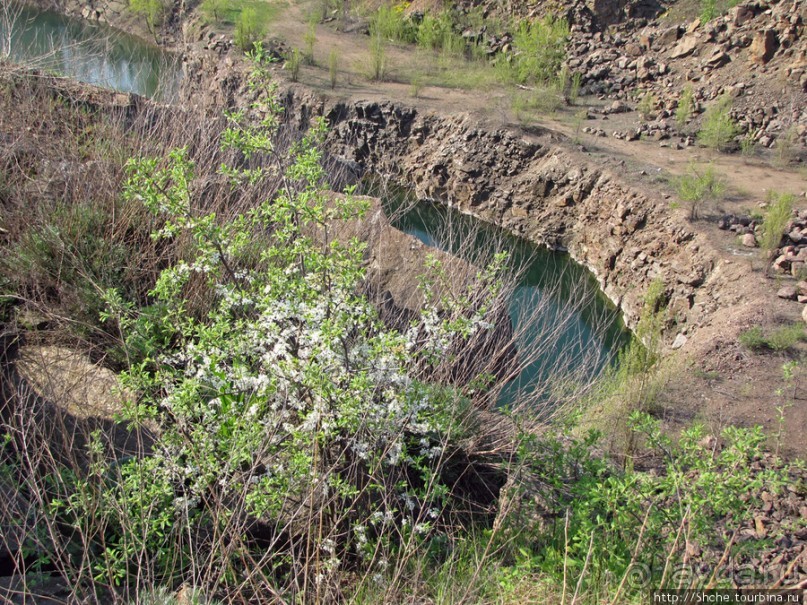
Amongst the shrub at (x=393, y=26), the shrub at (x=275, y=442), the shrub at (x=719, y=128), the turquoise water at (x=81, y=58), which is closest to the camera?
the shrub at (x=275, y=442)

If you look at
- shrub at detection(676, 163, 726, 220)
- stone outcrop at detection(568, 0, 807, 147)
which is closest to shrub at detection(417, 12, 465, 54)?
stone outcrop at detection(568, 0, 807, 147)

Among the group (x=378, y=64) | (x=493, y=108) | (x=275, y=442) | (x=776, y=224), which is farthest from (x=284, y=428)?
(x=378, y=64)

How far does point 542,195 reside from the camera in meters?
14.6

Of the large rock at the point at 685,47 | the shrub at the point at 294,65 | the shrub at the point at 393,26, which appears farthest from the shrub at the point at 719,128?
the shrub at the point at 393,26

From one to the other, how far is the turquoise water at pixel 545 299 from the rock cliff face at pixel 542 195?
0.99 ft

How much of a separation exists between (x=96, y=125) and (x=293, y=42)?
43.8ft

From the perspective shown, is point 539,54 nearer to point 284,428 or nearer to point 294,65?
point 294,65

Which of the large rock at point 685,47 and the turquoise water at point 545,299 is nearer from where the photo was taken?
the turquoise water at point 545,299

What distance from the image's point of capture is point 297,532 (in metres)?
4.15

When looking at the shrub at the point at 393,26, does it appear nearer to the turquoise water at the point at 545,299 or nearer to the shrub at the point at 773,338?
the turquoise water at the point at 545,299

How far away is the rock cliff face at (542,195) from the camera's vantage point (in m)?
11.6

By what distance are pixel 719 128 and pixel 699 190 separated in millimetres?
2928

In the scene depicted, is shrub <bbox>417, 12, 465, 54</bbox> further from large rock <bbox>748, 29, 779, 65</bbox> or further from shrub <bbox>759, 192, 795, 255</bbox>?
shrub <bbox>759, 192, 795, 255</bbox>

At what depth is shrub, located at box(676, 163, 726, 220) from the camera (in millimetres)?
12164
